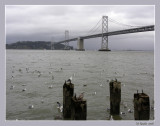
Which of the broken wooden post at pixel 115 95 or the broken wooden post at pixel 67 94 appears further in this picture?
the broken wooden post at pixel 115 95

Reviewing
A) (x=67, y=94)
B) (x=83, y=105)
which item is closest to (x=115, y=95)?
(x=67, y=94)

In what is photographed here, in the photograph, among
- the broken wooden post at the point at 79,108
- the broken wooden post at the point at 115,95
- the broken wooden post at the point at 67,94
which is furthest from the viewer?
the broken wooden post at the point at 115,95

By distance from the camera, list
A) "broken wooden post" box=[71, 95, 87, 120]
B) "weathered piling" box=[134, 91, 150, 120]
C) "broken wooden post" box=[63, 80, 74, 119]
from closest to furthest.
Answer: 1. "broken wooden post" box=[71, 95, 87, 120]
2. "weathered piling" box=[134, 91, 150, 120]
3. "broken wooden post" box=[63, 80, 74, 119]

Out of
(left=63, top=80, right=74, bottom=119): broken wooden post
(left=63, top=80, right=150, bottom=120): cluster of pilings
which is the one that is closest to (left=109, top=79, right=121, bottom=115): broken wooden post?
(left=63, top=80, right=150, bottom=120): cluster of pilings

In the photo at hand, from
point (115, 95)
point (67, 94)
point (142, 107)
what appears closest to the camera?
point (142, 107)

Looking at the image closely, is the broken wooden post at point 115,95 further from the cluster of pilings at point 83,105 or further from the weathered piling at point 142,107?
the weathered piling at point 142,107

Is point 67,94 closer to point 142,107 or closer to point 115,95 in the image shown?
point 115,95

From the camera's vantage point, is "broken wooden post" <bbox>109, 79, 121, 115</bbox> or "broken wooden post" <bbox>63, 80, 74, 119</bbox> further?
"broken wooden post" <bbox>109, 79, 121, 115</bbox>

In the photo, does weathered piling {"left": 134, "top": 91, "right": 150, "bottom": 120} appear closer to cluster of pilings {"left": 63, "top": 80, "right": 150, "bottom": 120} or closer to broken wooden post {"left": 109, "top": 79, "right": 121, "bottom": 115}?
cluster of pilings {"left": 63, "top": 80, "right": 150, "bottom": 120}

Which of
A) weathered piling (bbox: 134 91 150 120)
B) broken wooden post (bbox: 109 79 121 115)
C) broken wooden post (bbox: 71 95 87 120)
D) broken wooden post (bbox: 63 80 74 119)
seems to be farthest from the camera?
broken wooden post (bbox: 109 79 121 115)

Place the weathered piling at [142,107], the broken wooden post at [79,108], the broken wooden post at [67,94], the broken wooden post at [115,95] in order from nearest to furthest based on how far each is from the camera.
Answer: the broken wooden post at [79,108] < the weathered piling at [142,107] < the broken wooden post at [67,94] < the broken wooden post at [115,95]

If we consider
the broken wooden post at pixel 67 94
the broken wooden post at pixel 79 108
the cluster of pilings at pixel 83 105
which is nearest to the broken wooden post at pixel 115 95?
Result: the cluster of pilings at pixel 83 105

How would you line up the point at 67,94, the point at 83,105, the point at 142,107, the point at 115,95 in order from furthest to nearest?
the point at 115,95 → the point at 67,94 → the point at 142,107 → the point at 83,105
